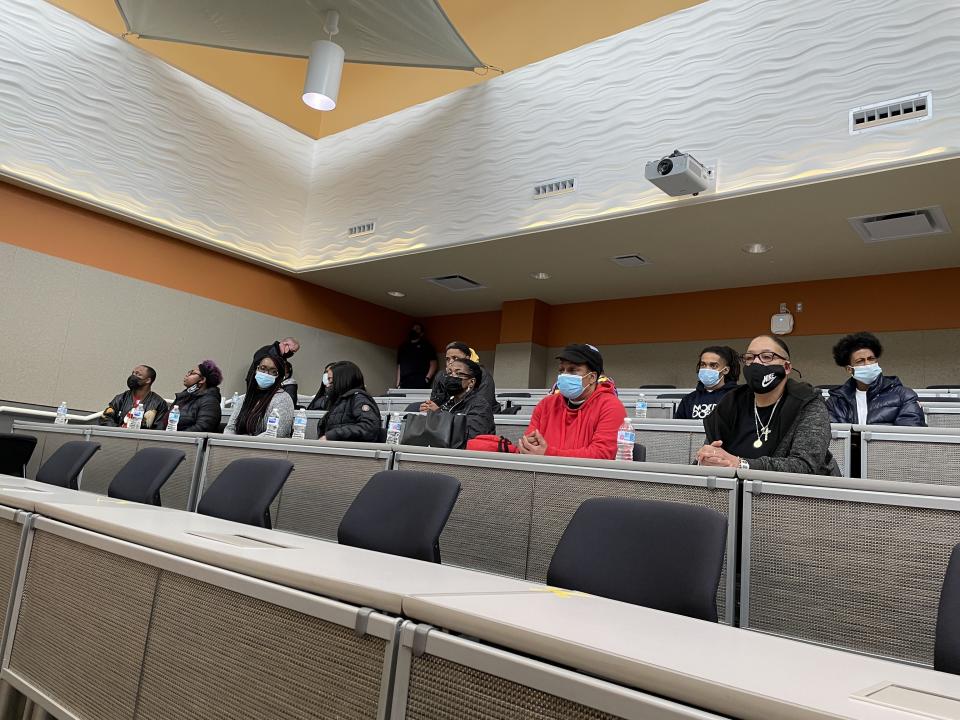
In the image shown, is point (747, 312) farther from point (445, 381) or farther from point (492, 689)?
point (492, 689)

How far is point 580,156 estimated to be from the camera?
6.78 m

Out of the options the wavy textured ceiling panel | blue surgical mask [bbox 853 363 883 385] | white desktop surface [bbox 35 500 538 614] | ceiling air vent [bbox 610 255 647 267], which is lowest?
white desktop surface [bbox 35 500 538 614]

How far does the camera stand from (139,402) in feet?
21.3

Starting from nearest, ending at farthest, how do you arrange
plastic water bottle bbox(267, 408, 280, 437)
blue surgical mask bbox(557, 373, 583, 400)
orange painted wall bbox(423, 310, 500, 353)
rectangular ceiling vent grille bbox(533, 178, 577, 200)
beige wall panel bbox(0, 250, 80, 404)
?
blue surgical mask bbox(557, 373, 583, 400)
plastic water bottle bbox(267, 408, 280, 437)
rectangular ceiling vent grille bbox(533, 178, 577, 200)
beige wall panel bbox(0, 250, 80, 404)
orange painted wall bbox(423, 310, 500, 353)

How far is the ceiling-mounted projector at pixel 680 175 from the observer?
18.3ft

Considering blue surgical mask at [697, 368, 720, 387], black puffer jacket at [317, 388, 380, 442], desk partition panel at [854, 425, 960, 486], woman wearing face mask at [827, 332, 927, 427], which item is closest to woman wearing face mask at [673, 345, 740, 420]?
blue surgical mask at [697, 368, 720, 387]

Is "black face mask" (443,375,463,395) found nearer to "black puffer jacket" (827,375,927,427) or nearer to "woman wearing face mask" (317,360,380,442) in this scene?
"woman wearing face mask" (317,360,380,442)

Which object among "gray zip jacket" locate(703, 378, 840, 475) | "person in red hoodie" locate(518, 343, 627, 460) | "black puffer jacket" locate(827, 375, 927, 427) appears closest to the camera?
"gray zip jacket" locate(703, 378, 840, 475)

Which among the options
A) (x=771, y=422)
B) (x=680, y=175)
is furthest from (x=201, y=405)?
(x=771, y=422)

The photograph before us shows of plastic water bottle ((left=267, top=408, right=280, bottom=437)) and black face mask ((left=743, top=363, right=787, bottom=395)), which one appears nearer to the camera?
black face mask ((left=743, top=363, right=787, bottom=395))

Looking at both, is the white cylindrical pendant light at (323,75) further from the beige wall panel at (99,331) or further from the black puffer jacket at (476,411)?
the black puffer jacket at (476,411)

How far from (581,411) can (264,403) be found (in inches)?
111

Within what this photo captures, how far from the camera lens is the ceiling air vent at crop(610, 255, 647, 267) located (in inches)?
A: 298

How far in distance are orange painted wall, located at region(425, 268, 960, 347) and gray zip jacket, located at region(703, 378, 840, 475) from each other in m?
5.16
